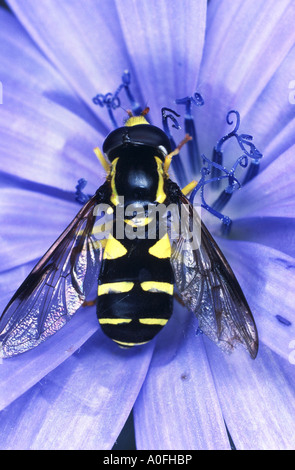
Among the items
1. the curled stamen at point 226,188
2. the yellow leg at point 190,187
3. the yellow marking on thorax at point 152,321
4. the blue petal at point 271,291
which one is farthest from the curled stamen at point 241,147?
the yellow marking on thorax at point 152,321

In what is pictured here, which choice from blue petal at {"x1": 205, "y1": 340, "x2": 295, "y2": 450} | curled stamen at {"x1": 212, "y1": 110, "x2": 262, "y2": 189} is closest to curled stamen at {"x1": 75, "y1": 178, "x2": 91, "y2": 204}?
curled stamen at {"x1": 212, "y1": 110, "x2": 262, "y2": 189}

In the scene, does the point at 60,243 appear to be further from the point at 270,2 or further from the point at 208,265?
the point at 270,2

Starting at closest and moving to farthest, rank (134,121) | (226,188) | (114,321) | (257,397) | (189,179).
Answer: (114,321), (257,397), (134,121), (226,188), (189,179)

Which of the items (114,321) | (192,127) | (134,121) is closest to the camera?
(114,321)

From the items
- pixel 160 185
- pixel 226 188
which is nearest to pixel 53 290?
pixel 160 185

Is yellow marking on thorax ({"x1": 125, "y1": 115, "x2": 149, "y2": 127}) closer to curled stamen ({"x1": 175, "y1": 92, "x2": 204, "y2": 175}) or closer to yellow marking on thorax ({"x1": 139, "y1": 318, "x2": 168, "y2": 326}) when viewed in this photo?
curled stamen ({"x1": 175, "y1": 92, "x2": 204, "y2": 175})

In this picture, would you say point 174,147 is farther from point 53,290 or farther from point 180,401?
point 180,401

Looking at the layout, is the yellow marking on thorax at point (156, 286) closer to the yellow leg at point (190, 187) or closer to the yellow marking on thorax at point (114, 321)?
Result: the yellow marking on thorax at point (114, 321)
